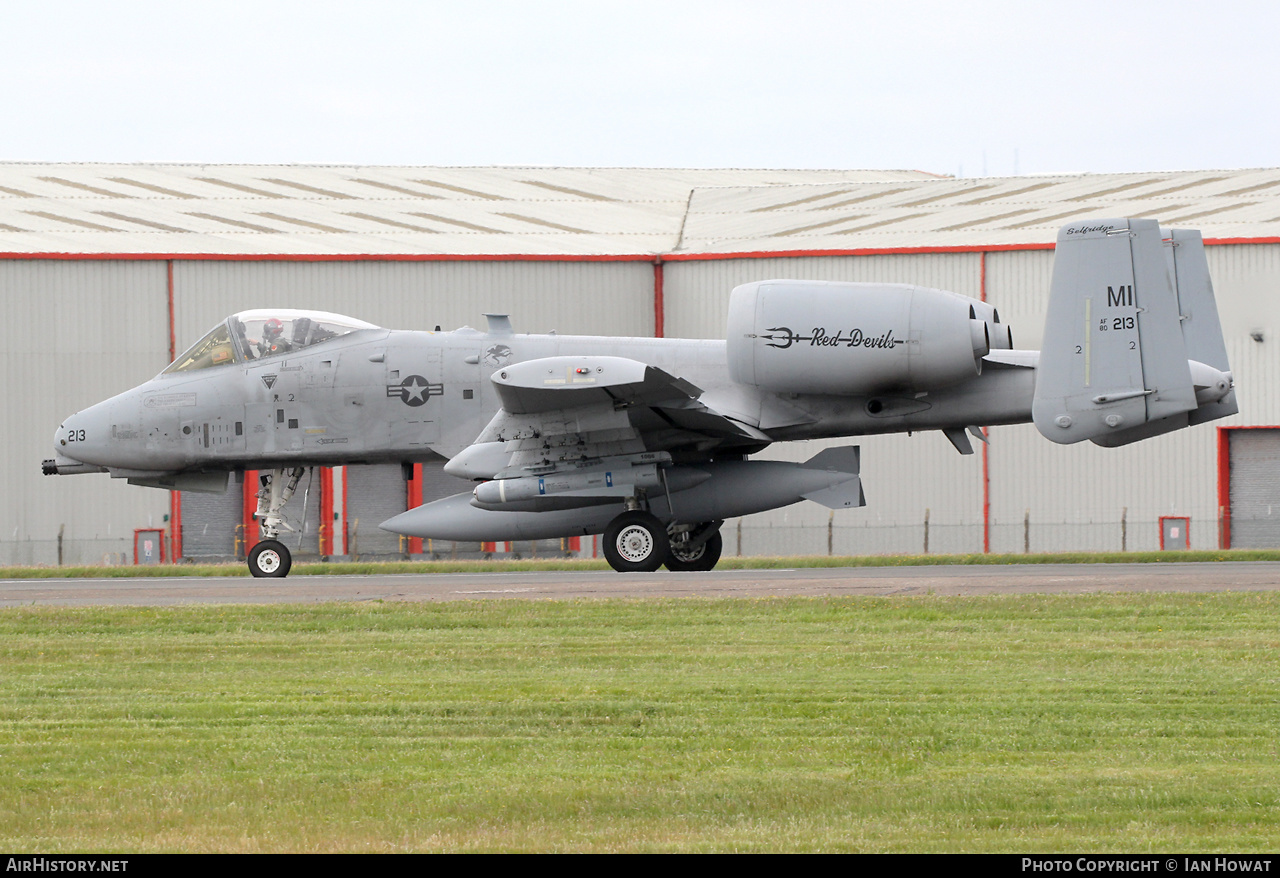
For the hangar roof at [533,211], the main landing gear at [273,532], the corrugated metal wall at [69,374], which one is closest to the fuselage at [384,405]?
the main landing gear at [273,532]

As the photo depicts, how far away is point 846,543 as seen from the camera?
3381 cm

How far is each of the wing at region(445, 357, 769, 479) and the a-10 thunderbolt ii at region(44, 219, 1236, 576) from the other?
3 cm

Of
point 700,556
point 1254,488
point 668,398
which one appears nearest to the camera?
point 668,398

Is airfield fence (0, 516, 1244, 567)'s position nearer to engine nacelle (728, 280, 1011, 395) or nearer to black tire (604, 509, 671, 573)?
black tire (604, 509, 671, 573)

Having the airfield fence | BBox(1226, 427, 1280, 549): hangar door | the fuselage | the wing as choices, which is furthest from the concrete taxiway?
BBox(1226, 427, 1280, 549): hangar door

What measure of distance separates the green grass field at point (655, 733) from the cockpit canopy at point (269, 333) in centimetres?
782

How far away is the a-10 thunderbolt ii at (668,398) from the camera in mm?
18703

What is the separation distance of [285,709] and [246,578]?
14230 mm

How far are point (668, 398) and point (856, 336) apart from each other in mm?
2512

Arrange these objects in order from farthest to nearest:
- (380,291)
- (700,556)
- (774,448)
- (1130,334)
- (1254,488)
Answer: (380,291), (774,448), (1254,488), (700,556), (1130,334)

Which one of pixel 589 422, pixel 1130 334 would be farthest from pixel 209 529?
pixel 1130 334

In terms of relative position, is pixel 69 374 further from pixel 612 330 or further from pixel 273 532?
pixel 273 532

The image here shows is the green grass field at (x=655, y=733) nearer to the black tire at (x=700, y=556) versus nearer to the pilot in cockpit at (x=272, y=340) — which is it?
the black tire at (x=700, y=556)

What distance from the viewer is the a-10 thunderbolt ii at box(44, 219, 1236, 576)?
18.7m
